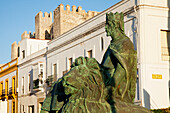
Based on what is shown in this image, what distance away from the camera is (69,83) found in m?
6.47

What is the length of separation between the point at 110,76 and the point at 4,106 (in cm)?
2548

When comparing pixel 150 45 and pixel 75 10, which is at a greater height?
pixel 75 10

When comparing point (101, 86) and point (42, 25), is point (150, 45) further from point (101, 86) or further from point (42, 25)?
point (42, 25)

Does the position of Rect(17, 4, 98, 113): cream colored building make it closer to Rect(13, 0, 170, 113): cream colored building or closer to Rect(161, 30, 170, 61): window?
Rect(13, 0, 170, 113): cream colored building

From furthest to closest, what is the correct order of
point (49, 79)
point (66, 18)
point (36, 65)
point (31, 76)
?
1. point (66, 18)
2. point (31, 76)
3. point (36, 65)
4. point (49, 79)

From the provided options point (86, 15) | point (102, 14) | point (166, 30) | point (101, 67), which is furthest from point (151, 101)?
point (86, 15)

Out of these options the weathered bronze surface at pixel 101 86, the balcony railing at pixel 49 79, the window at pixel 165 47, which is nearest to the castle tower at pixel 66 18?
the balcony railing at pixel 49 79

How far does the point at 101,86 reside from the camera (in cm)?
673

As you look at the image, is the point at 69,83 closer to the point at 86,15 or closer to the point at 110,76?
the point at 110,76

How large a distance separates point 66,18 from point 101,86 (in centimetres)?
2673

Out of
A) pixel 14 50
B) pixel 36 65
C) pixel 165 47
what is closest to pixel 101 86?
pixel 165 47

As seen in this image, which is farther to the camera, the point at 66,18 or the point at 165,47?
the point at 66,18

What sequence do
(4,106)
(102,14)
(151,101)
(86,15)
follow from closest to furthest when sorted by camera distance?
(151,101) → (102,14) → (4,106) → (86,15)

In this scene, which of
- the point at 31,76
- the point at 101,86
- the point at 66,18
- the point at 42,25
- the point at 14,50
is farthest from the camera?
the point at 14,50
